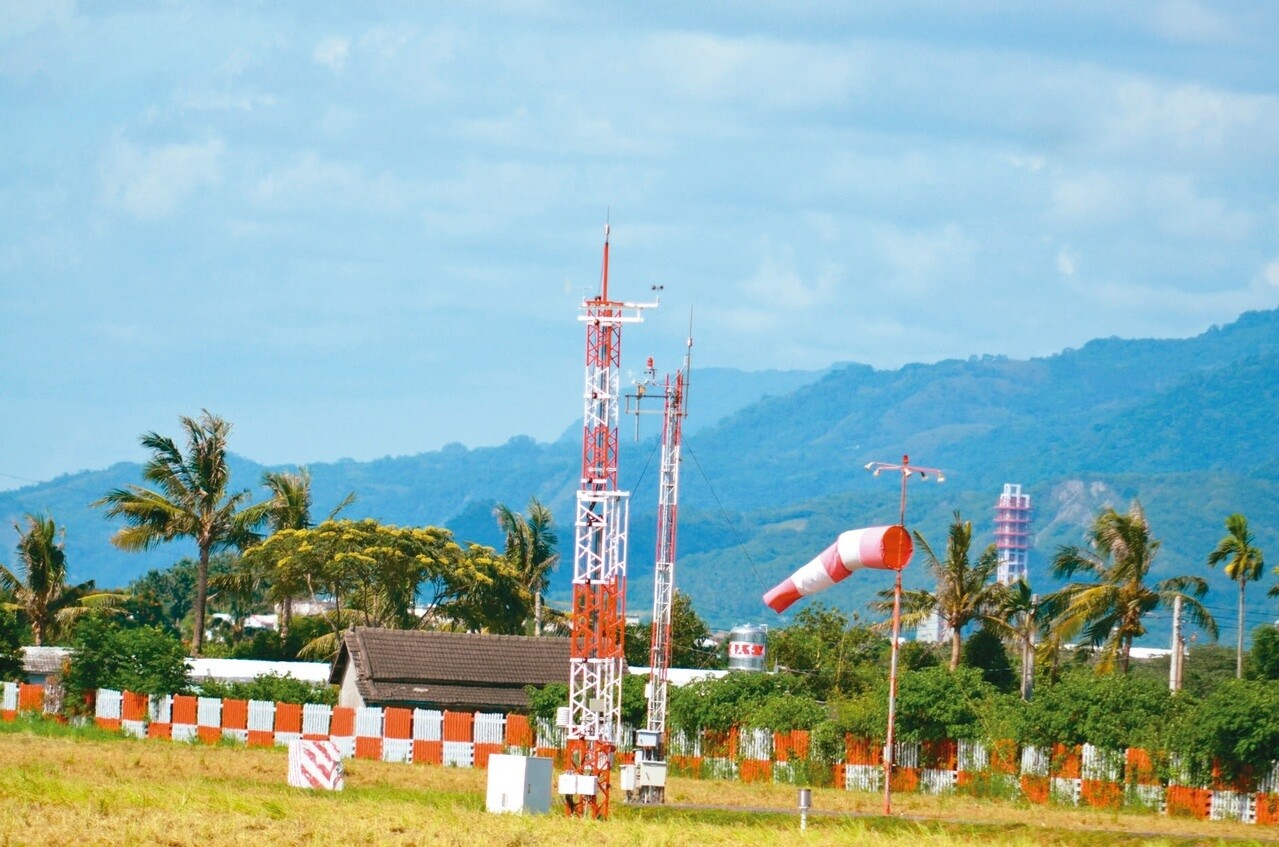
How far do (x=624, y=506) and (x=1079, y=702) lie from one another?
48.4ft

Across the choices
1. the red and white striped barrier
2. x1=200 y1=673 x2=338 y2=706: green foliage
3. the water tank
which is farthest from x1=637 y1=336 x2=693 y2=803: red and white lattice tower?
the red and white striped barrier

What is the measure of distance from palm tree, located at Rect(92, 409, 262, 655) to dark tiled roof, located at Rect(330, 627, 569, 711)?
1796 cm

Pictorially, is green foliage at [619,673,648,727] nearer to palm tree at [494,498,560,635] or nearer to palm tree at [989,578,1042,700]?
palm tree at [989,578,1042,700]

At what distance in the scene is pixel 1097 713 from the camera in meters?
48.7

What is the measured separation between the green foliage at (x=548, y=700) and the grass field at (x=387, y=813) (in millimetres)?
8969

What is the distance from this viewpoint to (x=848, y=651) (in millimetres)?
83750

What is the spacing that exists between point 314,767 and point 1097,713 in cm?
2172

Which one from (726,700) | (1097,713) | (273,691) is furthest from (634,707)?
(1097,713)

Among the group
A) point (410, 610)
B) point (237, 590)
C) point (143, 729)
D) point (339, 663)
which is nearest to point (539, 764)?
point (143, 729)

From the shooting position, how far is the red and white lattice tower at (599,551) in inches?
1654

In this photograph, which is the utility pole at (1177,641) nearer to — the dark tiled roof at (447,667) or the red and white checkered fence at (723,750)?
the red and white checkered fence at (723,750)

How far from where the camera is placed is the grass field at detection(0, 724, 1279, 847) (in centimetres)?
2371

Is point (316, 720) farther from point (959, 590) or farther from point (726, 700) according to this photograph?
point (959, 590)

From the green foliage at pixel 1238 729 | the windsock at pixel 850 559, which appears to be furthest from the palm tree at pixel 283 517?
the green foliage at pixel 1238 729
